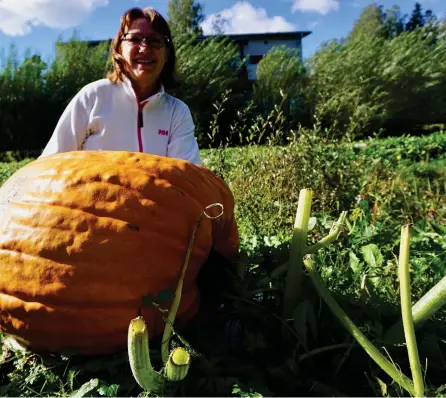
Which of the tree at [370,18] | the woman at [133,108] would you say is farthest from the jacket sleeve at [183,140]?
the tree at [370,18]

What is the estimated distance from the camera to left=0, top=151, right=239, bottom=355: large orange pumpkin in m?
1.37

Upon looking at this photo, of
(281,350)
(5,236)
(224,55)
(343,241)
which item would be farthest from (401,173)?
(224,55)

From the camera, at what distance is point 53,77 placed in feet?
63.3

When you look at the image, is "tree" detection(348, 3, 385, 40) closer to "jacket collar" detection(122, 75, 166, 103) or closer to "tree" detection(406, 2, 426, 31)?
"tree" detection(406, 2, 426, 31)

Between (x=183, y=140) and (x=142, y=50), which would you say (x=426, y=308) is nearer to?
(x=183, y=140)

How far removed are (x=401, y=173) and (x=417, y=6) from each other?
53.9 metres

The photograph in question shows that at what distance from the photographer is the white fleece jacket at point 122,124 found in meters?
2.35

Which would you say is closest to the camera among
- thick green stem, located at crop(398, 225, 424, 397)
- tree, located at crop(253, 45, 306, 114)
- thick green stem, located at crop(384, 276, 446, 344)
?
thick green stem, located at crop(398, 225, 424, 397)

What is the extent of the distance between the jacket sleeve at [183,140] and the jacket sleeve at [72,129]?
452 mm

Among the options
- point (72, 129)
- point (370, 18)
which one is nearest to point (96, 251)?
point (72, 129)

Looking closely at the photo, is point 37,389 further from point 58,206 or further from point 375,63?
point 375,63

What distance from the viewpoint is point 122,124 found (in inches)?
95.6

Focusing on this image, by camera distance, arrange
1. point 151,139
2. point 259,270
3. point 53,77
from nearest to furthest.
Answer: point 259,270
point 151,139
point 53,77

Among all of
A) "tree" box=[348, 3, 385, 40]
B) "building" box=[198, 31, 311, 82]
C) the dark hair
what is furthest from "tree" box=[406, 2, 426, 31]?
the dark hair
